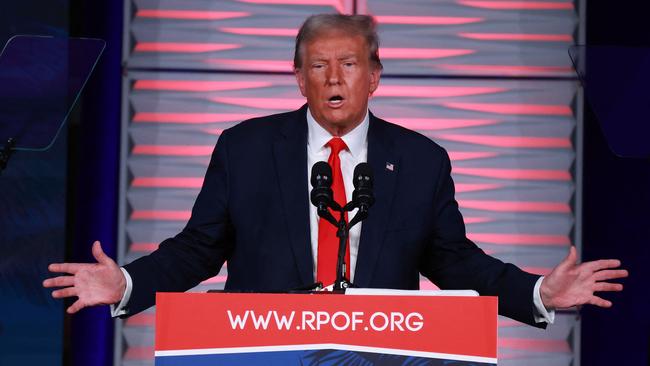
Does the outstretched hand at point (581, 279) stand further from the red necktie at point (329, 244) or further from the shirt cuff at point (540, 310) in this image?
the red necktie at point (329, 244)

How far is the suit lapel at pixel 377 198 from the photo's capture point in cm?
263

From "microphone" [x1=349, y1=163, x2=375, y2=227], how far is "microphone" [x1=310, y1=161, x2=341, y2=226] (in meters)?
0.05

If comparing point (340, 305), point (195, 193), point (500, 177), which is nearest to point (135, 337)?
point (195, 193)

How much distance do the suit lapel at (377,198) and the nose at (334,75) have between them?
20cm

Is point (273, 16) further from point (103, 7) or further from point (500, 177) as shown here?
point (500, 177)

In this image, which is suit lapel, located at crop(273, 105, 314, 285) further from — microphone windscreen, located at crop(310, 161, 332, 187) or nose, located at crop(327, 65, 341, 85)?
microphone windscreen, located at crop(310, 161, 332, 187)

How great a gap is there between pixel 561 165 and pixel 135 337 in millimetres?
1986

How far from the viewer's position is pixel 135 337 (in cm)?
440

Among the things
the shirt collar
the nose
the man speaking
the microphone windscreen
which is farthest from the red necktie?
the microphone windscreen

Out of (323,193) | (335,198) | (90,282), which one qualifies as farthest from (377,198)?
(90,282)

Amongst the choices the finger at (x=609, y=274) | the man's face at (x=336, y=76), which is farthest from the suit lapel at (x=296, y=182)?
the finger at (x=609, y=274)

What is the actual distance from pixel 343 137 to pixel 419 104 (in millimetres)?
1659

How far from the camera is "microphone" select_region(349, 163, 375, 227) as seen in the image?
2.09 meters

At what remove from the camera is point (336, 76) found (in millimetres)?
2758
